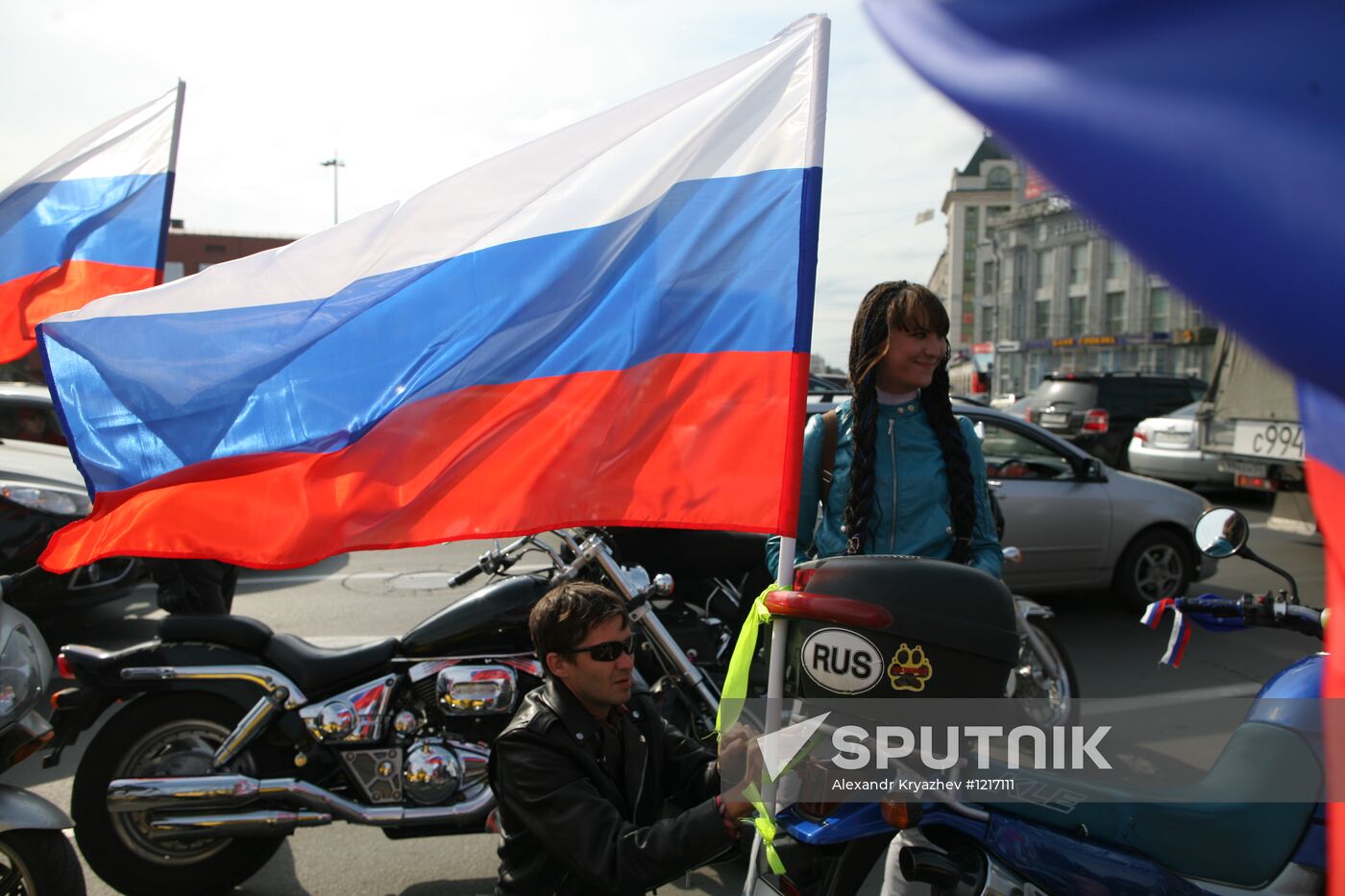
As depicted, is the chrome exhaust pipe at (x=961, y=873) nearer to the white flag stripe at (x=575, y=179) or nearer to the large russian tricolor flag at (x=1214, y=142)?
the large russian tricolor flag at (x=1214, y=142)

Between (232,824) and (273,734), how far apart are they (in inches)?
12.0

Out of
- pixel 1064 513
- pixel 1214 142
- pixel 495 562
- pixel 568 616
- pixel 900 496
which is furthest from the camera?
pixel 1064 513

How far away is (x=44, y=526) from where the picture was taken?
223 inches

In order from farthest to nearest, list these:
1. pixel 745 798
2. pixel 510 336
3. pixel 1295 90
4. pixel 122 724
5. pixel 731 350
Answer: pixel 122 724 → pixel 510 336 → pixel 731 350 → pixel 745 798 → pixel 1295 90

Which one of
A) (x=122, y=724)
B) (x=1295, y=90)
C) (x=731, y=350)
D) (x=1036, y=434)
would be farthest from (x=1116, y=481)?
(x=1295, y=90)

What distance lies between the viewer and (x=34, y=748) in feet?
9.57

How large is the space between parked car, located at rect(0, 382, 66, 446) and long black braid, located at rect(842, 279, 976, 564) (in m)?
7.52

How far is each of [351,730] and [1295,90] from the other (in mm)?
3399

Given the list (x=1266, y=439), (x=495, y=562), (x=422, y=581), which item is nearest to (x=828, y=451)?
(x=495, y=562)

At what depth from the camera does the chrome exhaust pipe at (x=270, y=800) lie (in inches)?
131

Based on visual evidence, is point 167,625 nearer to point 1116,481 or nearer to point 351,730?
point 351,730

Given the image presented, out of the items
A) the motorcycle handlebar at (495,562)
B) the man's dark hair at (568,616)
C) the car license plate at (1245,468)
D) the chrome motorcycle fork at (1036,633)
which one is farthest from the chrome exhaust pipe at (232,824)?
the car license plate at (1245,468)

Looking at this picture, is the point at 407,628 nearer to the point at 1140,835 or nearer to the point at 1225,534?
the point at 1225,534

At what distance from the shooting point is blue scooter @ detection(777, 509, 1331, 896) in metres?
1.88
